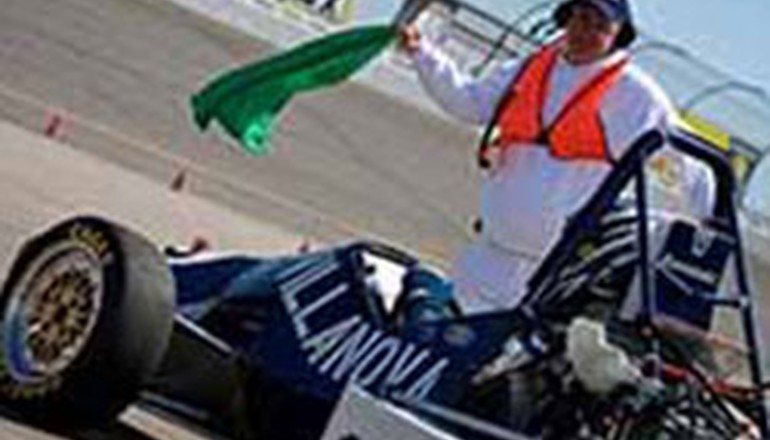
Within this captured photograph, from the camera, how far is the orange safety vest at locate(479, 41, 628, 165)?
7520 mm

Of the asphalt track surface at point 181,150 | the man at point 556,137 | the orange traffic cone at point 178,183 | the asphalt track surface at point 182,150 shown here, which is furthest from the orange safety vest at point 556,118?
the orange traffic cone at point 178,183

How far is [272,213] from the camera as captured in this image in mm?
18062

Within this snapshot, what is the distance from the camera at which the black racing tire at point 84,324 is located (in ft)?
24.4

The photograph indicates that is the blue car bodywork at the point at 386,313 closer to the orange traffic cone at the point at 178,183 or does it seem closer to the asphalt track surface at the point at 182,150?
the asphalt track surface at the point at 182,150

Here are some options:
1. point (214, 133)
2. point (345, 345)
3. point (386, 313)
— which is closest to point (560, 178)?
point (386, 313)

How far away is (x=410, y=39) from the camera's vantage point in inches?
322

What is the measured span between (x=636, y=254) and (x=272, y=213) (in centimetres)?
1124

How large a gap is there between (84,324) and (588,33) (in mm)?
1659

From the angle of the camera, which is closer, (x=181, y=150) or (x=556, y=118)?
(x=556, y=118)

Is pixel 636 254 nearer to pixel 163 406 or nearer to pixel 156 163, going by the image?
pixel 163 406

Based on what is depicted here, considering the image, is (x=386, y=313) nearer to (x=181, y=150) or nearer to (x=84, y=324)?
(x=84, y=324)

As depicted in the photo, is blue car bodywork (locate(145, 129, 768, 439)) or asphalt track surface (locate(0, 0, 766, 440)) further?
asphalt track surface (locate(0, 0, 766, 440))

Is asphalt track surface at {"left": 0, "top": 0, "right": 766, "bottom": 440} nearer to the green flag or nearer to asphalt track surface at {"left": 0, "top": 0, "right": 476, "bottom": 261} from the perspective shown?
asphalt track surface at {"left": 0, "top": 0, "right": 476, "bottom": 261}

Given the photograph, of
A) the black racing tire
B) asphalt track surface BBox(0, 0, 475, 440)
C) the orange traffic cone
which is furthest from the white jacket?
the orange traffic cone
